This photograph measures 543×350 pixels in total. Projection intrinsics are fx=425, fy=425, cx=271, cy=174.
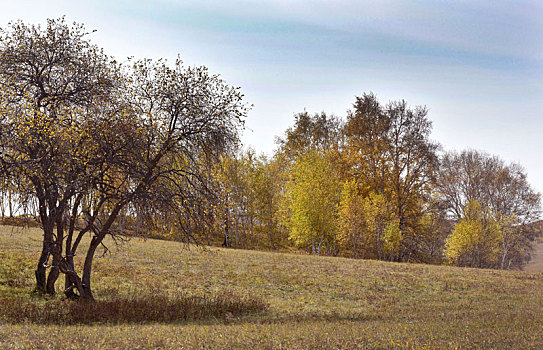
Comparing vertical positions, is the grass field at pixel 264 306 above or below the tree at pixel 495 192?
below

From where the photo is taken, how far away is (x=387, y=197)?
44094mm

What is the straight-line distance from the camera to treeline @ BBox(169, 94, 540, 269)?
138ft

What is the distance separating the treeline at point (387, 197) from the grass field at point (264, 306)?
1110 cm

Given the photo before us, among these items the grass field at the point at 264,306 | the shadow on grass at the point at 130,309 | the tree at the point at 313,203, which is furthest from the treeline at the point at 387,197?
the shadow on grass at the point at 130,309

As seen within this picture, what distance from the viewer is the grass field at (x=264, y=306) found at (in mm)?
9328

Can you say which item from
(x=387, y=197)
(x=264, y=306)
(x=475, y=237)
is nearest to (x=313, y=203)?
(x=387, y=197)

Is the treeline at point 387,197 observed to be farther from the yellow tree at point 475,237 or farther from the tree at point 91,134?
the tree at point 91,134

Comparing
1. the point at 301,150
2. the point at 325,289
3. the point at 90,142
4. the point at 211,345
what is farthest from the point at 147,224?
the point at 301,150

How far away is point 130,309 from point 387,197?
113 ft

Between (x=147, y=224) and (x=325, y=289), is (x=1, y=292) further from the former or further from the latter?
(x=325, y=289)

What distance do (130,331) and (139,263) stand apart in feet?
49.4

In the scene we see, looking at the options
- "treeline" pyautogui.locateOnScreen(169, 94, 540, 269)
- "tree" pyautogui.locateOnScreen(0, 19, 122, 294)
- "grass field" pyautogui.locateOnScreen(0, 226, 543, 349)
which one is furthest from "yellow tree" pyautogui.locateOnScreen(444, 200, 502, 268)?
"tree" pyautogui.locateOnScreen(0, 19, 122, 294)

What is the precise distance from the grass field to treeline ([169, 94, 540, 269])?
1110 cm

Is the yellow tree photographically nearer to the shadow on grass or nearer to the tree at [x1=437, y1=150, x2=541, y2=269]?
the tree at [x1=437, y1=150, x2=541, y2=269]
